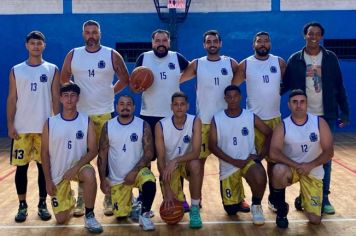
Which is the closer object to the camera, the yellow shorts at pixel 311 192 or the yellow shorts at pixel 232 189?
the yellow shorts at pixel 311 192

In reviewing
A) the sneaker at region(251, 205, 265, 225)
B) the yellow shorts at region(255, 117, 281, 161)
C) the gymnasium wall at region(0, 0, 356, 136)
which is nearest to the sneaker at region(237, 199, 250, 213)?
the sneaker at region(251, 205, 265, 225)

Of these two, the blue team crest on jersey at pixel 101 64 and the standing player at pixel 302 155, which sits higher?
the blue team crest on jersey at pixel 101 64

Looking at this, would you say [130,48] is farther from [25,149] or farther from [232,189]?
[232,189]

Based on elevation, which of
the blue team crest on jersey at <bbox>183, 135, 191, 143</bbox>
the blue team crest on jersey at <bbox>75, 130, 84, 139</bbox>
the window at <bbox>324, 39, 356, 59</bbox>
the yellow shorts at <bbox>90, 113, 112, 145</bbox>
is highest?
the window at <bbox>324, 39, 356, 59</bbox>

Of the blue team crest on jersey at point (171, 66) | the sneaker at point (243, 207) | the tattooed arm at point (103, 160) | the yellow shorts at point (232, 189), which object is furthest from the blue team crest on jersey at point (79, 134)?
the sneaker at point (243, 207)

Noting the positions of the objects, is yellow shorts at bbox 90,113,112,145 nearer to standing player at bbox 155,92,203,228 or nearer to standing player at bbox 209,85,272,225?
standing player at bbox 155,92,203,228

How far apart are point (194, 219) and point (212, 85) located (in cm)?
137

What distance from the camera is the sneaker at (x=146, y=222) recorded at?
14.6ft

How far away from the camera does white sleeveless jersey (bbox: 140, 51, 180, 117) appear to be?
5.13m

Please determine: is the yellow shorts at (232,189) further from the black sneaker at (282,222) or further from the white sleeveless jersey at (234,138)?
the black sneaker at (282,222)

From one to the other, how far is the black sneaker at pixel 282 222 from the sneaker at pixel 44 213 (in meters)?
2.14

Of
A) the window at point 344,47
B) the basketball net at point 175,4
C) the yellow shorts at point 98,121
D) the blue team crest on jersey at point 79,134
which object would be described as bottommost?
the blue team crest on jersey at point 79,134

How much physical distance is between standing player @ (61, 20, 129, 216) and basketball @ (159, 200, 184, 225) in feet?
2.32

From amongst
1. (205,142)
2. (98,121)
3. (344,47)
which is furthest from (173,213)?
(344,47)
